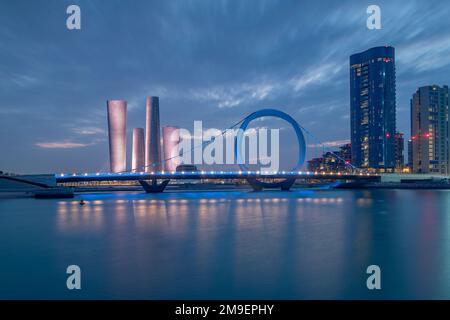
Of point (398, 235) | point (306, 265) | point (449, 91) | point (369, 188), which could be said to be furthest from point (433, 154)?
point (306, 265)

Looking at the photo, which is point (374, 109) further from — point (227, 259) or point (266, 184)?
point (227, 259)

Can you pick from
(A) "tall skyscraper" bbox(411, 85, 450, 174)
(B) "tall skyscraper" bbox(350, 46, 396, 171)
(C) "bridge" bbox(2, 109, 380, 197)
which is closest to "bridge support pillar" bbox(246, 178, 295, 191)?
(C) "bridge" bbox(2, 109, 380, 197)

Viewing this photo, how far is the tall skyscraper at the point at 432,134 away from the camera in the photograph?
117875mm

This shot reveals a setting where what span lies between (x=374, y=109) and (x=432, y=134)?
135ft

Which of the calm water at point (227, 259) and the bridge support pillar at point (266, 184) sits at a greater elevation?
the calm water at point (227, 259)

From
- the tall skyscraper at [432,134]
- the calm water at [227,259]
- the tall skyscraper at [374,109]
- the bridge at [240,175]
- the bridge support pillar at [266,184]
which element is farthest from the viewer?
the tall skyscraper at [374,109]

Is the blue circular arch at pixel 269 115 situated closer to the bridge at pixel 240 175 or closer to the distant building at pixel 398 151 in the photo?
the bridge at pixel 240 175

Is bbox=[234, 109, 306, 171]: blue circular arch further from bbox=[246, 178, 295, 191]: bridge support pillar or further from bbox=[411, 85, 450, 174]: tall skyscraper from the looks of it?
bbox=[411, 85, 450, 174]: tall skyscraper

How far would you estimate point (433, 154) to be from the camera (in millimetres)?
118000

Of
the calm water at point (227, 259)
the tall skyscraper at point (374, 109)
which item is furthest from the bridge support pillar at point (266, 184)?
the tall skyscraper at point (374, 109)

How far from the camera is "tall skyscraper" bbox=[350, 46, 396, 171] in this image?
15024 centimetres

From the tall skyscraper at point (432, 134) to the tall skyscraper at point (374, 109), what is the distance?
24.2 metres
